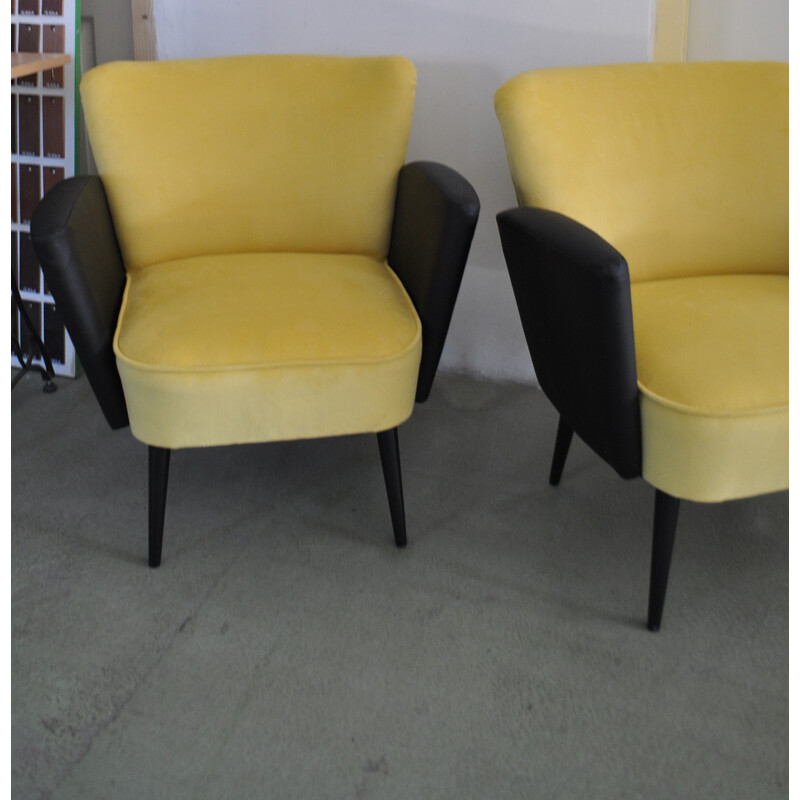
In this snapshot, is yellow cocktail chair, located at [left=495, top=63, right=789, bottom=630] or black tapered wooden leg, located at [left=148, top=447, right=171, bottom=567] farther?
black tapered wooden leg, located at [left=148, top=447, right=171, bottom=567]

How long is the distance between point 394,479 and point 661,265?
0.63 m

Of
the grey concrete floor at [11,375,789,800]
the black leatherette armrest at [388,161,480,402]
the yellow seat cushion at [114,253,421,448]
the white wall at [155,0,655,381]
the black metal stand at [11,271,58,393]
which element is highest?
the white wall at [155,0,655,381]

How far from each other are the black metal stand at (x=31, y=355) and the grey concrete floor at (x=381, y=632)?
0.31 metres

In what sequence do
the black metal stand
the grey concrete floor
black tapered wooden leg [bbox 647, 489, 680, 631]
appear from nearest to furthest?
the grey concrete floor
black tapered wooden leg [bbox 647, 489, 680, 631]
the black metal stand

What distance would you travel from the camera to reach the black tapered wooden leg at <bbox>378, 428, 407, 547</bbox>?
63.8 inches

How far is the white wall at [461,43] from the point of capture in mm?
1935

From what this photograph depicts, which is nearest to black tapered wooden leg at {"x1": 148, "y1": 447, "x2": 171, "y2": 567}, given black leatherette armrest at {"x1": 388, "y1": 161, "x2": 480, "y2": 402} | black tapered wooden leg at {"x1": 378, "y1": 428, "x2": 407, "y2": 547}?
black tapered wooden leg at {"x1": 378, "y1": 428, "x2": 407, "y2": 547}

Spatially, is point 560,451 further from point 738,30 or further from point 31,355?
point 31,355

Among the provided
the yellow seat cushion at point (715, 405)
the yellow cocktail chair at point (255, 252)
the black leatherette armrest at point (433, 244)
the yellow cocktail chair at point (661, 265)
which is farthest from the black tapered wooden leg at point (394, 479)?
the yellow seat cushion at point (715, 405)

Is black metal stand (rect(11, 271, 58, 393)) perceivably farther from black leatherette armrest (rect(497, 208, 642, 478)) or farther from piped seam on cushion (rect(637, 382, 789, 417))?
piped seam on cushion (rect(637, 382, 789, 417))

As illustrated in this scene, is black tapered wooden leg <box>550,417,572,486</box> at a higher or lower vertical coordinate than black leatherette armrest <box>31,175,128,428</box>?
lower

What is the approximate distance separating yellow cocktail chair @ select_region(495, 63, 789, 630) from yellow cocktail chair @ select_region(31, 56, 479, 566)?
17 centimetres

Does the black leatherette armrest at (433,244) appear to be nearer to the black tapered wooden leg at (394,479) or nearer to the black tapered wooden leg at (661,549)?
the black tapered wooden leg at (394,479)

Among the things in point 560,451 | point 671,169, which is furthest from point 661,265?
point 560,451
